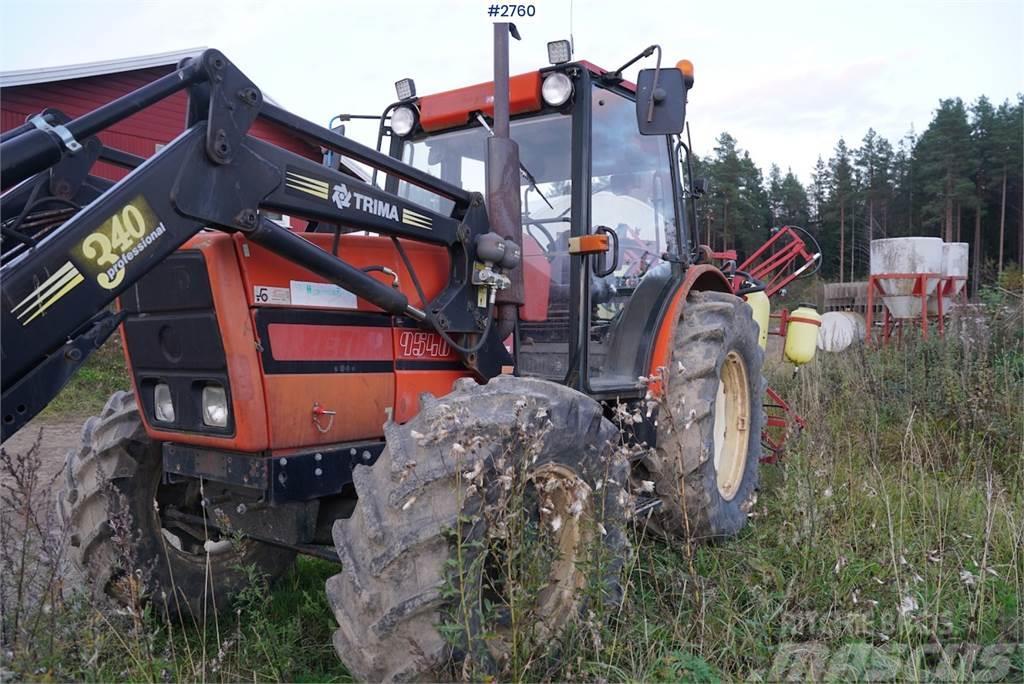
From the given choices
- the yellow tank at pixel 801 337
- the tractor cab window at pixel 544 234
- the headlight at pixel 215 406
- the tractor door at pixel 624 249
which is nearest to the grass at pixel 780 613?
the headlight at pixel 215 406

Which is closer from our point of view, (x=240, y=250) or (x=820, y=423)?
(x=240, y=250)

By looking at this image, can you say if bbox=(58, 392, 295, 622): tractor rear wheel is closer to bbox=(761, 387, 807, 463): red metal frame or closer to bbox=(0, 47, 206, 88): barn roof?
bbox=(761, 387, 807, 463): red metal frame

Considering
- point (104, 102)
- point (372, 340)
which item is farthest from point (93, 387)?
point (372, 340)

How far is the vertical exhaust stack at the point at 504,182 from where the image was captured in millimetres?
3289

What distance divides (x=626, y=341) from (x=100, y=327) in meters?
2.39

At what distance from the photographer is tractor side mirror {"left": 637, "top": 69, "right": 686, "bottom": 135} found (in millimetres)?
3430

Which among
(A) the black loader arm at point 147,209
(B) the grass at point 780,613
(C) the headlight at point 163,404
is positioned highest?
(A) the black loader arm at point 147,209

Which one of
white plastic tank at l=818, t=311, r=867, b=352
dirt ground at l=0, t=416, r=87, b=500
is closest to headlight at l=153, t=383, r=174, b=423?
dirt ground at l=0, t=416, r=87, b=500

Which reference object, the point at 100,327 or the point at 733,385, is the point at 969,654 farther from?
the point at 100,327

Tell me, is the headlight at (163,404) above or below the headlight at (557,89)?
below

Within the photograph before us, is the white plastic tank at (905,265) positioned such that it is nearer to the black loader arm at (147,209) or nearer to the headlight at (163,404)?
the black loader arm at (147,209)

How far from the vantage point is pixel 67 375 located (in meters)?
2.38

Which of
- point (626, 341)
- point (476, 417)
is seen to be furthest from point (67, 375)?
point (626, 341)

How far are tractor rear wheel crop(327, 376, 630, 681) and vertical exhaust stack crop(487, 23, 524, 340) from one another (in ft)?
2.51
